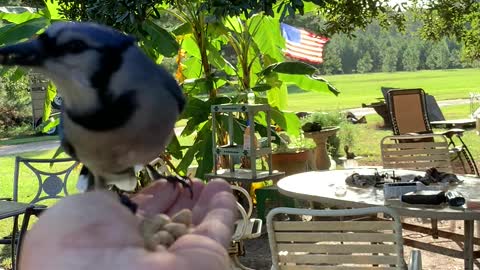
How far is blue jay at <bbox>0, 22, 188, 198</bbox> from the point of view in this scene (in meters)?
0.67

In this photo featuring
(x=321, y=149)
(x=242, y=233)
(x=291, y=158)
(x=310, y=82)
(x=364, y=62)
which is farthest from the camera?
(x=364, y=62)

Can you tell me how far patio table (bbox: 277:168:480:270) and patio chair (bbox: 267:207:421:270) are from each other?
14.6 inches

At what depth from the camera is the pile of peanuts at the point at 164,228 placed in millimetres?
632

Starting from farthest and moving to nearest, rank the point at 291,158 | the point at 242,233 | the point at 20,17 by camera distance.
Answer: the point at 291,158, the point at 20,17, the point at 242,233

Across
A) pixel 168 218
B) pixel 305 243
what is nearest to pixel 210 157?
pixel 305 243

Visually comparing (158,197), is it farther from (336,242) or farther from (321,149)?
(321,149)

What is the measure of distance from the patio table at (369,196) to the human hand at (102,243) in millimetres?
2174

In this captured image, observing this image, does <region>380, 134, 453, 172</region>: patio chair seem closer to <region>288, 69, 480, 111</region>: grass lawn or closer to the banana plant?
the banana plant

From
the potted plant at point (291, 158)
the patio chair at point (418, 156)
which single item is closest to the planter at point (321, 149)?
the potted plant at point (291, 158)

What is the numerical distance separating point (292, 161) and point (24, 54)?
5777 millimetres

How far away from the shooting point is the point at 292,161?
6387mm

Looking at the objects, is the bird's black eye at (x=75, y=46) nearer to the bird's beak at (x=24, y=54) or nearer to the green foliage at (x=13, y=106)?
the bird's beak at (x=24, y=54)

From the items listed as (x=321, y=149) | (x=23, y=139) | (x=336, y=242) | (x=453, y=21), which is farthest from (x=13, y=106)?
(x=336, y=242)

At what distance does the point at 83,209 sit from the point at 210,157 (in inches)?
187
